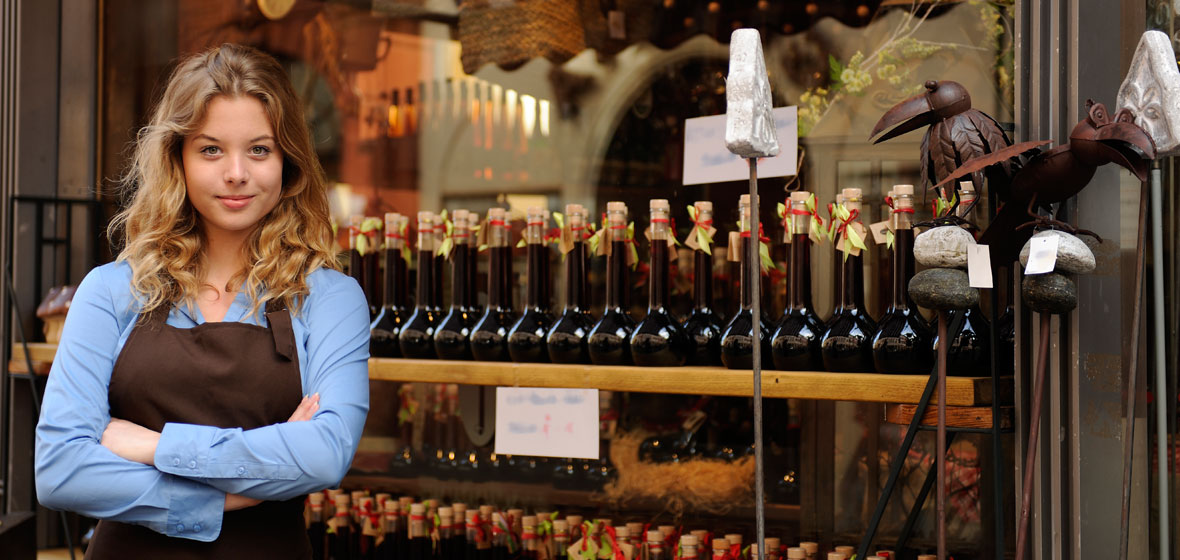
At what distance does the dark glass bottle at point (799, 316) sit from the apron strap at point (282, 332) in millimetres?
800

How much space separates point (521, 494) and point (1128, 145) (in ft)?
5.21

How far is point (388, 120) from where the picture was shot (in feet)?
9.39

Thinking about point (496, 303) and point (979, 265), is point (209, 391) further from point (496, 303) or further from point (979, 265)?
point (979, 265)

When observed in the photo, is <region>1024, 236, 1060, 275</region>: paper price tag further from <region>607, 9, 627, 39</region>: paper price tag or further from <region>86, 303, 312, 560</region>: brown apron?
<region>607, 9, 627, 39</region>: paper price tag

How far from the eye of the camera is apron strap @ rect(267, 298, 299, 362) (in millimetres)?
1431

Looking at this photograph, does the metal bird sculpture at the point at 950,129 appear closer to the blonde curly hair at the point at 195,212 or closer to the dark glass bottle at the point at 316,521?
the blonde curly hair at the point at 195,212

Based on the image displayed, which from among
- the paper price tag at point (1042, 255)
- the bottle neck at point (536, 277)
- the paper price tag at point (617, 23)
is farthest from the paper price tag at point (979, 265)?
the paper price tag at point (617, 23)

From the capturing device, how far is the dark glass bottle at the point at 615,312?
196 centimetres

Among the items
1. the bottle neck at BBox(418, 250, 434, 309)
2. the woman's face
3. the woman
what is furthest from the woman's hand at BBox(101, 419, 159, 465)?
the bottle neck at BBox(418, 250, 434, 309)

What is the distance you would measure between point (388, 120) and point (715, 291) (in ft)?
3.53

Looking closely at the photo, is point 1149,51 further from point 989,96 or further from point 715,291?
point 715,291

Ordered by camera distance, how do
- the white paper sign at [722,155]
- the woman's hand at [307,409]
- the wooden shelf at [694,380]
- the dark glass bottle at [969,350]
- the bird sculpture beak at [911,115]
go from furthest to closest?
1. the white paper sign at [722,155]
2. the dark glass bottle at [969,350]
3. the wooden shelf at [694,380]
4. the woman's hand at [307,409]
5. the bird sculpture beak at [911,115]

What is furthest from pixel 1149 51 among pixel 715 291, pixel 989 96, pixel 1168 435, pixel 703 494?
pixel 703 494

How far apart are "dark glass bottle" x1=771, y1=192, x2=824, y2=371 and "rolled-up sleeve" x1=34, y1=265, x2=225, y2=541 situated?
0.92 m
